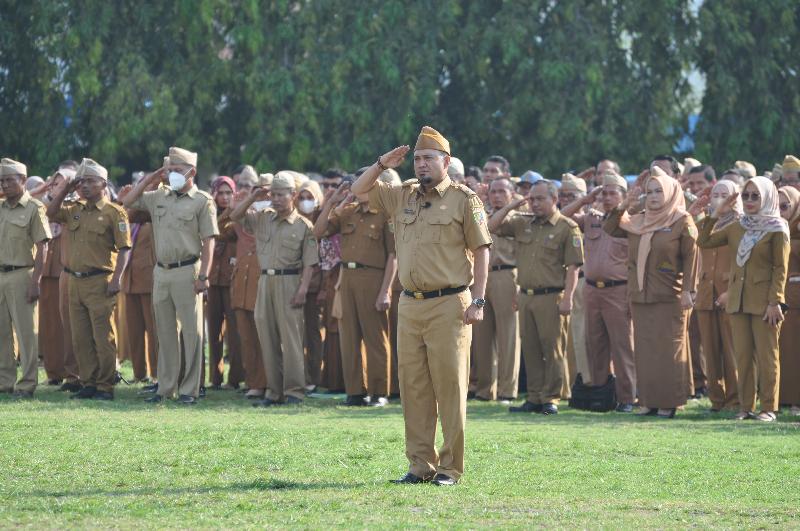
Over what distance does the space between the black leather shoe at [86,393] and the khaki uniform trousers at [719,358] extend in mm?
6403

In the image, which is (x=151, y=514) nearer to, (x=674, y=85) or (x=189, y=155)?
(x=189, y=155)

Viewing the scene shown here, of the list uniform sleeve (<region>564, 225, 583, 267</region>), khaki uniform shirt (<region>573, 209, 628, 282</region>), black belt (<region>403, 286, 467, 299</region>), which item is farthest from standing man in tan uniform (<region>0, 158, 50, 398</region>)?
black belt (<region>403, 286, 467, 299</region>)

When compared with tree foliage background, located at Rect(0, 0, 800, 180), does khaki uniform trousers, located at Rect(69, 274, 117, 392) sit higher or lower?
lower

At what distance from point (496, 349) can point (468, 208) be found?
22.5 feet

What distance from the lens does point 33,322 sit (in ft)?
51.5

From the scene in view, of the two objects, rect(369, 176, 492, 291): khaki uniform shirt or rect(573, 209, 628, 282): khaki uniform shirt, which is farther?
rect(573, 209, 628, 282): khaki uniform shirt

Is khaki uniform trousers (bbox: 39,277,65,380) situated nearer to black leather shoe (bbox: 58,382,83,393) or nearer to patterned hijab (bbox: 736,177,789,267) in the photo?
black leather shoe (bbox: 58,382,83,393)

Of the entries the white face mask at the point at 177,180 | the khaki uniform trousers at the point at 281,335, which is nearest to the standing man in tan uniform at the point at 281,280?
the khaki uniform trousers at the point at 281,335

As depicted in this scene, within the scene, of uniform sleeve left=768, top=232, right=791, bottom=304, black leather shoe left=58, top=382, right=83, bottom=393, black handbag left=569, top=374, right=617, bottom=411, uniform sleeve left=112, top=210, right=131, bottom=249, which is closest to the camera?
uniform sleeve left=768, top=232, right=791, bottom=304

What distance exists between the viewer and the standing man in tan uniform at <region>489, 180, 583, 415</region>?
49.0ft

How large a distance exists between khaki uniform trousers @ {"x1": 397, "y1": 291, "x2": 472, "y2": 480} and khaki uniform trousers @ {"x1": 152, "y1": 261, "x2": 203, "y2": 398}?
5765 millimetres

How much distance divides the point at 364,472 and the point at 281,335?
5.51 metres

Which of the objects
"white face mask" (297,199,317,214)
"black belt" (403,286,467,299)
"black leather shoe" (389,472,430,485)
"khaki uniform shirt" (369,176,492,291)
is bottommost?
"black leather shoe" (389,472,430,485)

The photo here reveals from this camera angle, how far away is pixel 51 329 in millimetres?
17516
